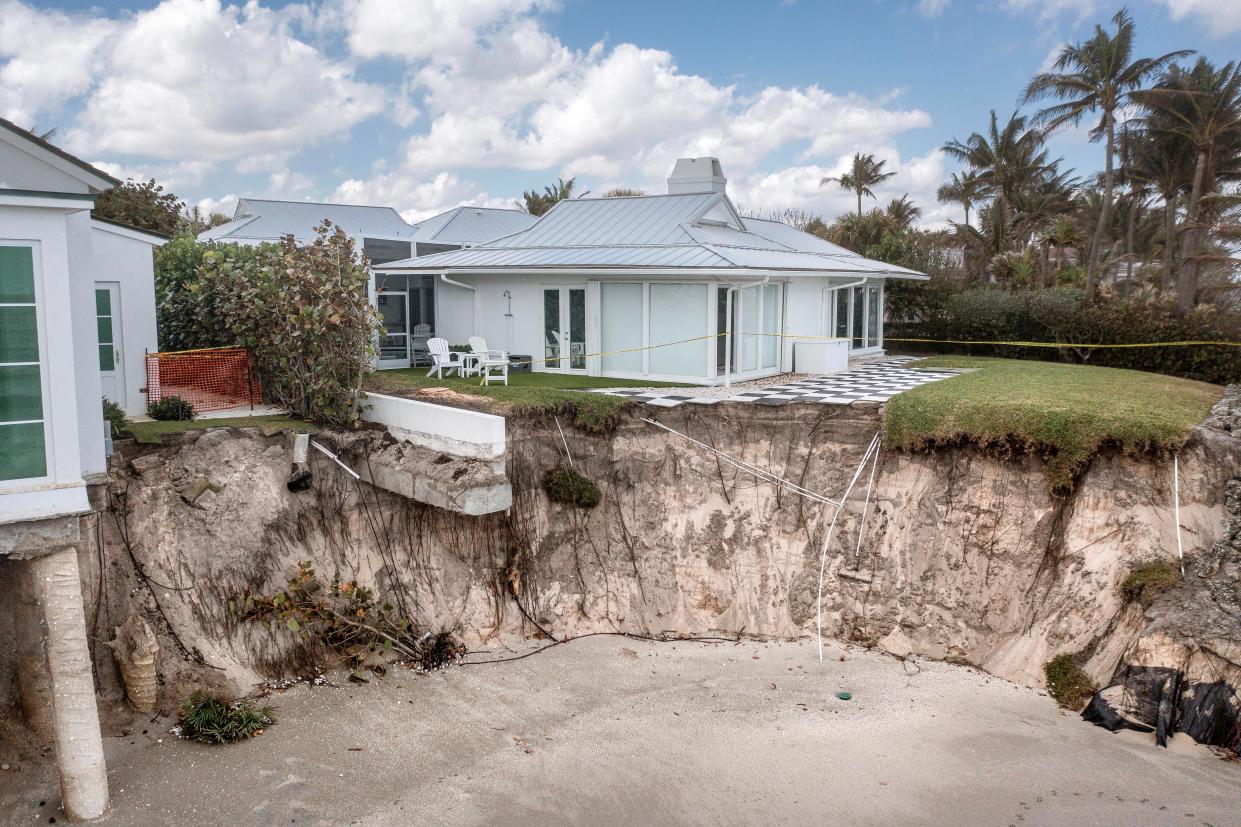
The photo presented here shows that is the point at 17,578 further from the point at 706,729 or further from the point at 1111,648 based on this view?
the point at 1111,648

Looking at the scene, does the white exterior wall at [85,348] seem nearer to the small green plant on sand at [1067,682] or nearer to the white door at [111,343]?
the white door at [111,343]

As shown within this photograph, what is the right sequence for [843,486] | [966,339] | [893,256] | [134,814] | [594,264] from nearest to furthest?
[134,814]
[843,486]
[594,264]
[966,339]
[893,256]

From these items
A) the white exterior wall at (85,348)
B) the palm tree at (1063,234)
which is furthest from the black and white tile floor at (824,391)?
the palm tree at (1063,234)

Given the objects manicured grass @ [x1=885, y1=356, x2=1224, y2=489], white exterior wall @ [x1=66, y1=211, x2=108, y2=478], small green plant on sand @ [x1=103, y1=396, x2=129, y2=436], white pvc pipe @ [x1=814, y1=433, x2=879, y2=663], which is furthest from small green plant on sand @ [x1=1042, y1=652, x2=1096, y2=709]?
small green plant on sand @ [x1=103, y1=396, x2=129, y2=436]

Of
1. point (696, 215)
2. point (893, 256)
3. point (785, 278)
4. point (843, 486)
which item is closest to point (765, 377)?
point (785, 278)

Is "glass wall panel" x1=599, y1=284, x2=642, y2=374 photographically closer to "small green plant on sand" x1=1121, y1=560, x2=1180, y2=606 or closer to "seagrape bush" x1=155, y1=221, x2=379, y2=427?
"seagrape bush" x1=155, y1=221, x2=379, y2=427

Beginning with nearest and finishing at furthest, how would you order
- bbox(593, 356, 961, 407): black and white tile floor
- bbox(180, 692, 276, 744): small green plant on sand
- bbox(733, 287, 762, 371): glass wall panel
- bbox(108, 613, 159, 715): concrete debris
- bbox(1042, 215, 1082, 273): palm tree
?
bbox(180, 692, 276, 744): small green plant on sand
bbox(108, 613, 159, 715): concrete debris
bbox(593, 356, 961, 407): black and white tile floor
bbox(733, 287, 762, 371): glass wall panel
bbox(1042, 215, 1082, 273): palm tree

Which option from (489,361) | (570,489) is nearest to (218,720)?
(570,489)
